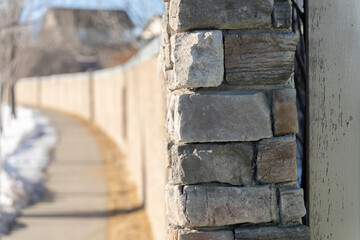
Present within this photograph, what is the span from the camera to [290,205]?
2.02 m

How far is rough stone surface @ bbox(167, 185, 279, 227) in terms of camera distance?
6.50ft

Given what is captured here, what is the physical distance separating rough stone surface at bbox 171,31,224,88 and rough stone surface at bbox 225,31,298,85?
1.6 inches

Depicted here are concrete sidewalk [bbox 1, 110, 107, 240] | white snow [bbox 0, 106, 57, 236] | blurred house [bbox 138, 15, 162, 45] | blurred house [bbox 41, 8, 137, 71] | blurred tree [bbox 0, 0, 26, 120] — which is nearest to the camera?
concrete sidewalk [bbox 1, 110, 107, 240]

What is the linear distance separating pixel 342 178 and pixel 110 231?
166 inches

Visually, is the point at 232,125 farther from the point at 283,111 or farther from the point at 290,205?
the point at 290,205

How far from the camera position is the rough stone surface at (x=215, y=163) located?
1.99m

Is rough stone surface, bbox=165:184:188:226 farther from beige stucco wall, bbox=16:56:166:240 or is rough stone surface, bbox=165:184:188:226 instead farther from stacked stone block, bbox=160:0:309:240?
beige stucco wall, bbox=16:56:166:240

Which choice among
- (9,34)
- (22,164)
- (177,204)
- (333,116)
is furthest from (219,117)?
(9,34)

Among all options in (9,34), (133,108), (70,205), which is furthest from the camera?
(9,34)

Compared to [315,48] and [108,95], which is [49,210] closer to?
[315,48]

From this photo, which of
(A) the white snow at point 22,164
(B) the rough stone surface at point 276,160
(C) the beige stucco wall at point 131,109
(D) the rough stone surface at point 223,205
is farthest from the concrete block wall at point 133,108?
(A) the white snow at point 22,164

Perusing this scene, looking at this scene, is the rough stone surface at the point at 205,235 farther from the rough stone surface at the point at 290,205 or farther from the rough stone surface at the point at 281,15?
the rough stone surface at the point at 281,15

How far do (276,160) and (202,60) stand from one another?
506mm

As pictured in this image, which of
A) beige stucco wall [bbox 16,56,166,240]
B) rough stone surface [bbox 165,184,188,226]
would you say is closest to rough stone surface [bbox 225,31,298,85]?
rough stone surface [bbox 165,184,188,226]
